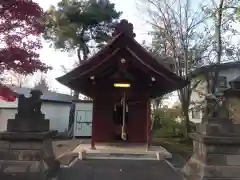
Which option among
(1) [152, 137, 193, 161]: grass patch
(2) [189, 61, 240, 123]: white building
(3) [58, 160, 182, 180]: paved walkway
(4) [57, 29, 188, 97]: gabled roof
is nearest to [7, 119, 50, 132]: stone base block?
(3) [58, 160, 182, 180]: paved walkway

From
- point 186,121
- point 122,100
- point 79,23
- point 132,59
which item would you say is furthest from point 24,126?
point 79,23

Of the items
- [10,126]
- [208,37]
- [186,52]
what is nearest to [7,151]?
[10,126]

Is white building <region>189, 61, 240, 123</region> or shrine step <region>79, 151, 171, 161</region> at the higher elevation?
white building <region>189, 61, 240, 123</region>

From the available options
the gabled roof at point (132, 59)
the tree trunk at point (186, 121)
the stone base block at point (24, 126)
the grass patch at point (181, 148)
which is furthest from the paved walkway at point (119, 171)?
the tree trunk at point (186, 121)

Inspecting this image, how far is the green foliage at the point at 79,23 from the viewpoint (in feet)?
72.8

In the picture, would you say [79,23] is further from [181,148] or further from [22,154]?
[22,154]

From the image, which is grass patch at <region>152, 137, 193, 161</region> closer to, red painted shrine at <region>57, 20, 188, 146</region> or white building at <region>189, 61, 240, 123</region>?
red painted shrine at <region>57, 20, 188, 146</region>

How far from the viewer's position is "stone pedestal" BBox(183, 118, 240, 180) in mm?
5938

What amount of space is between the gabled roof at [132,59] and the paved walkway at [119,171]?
8.75ft

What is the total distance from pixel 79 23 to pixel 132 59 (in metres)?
14.8

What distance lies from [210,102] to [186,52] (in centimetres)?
1235

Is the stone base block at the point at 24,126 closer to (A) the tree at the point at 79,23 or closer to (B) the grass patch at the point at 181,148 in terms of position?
(B) the grass patch at the point at 181,148

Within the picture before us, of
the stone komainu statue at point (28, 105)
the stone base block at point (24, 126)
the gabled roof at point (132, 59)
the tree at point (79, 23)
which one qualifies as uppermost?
the tree at point (79, 23)

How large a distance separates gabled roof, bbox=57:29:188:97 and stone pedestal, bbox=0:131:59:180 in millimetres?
3188
